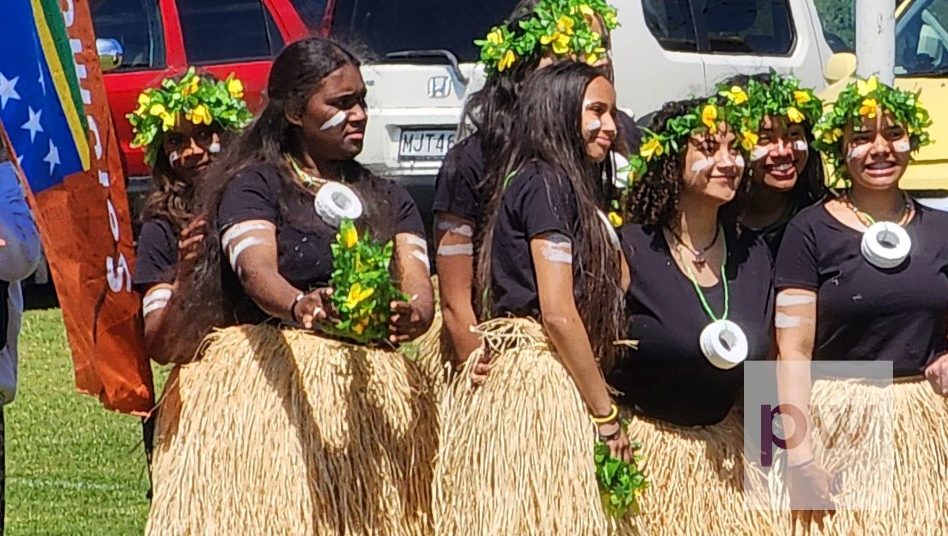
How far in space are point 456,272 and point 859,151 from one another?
1061 millimetres

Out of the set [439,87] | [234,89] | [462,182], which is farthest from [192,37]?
[462,182]

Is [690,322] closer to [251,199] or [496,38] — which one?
[496,38]

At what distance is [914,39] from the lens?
847 cm

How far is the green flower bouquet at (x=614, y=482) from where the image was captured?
404 cm

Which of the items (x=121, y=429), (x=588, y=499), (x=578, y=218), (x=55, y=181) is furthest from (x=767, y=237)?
(x=121, y=429)

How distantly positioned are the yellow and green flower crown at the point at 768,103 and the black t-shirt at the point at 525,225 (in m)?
0.53

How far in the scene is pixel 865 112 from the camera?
14.3ft

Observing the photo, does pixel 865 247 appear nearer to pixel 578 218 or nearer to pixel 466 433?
pixel 578 218

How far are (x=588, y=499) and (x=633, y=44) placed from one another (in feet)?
19.4

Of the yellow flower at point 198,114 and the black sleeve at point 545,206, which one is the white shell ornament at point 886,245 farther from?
the yellow flower at point 198,114

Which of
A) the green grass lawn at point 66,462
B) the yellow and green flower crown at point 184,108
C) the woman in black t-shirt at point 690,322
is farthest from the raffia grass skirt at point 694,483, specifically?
the green grass lawn at point 66,462

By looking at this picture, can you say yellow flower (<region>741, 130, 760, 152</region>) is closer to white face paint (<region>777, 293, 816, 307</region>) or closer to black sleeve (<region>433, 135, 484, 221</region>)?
white face paint (<region>777, 293, 816, 307</region>)

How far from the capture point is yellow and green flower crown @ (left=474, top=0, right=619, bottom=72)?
14.9 ft

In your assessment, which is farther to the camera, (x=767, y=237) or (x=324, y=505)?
(x=767, y=237)
